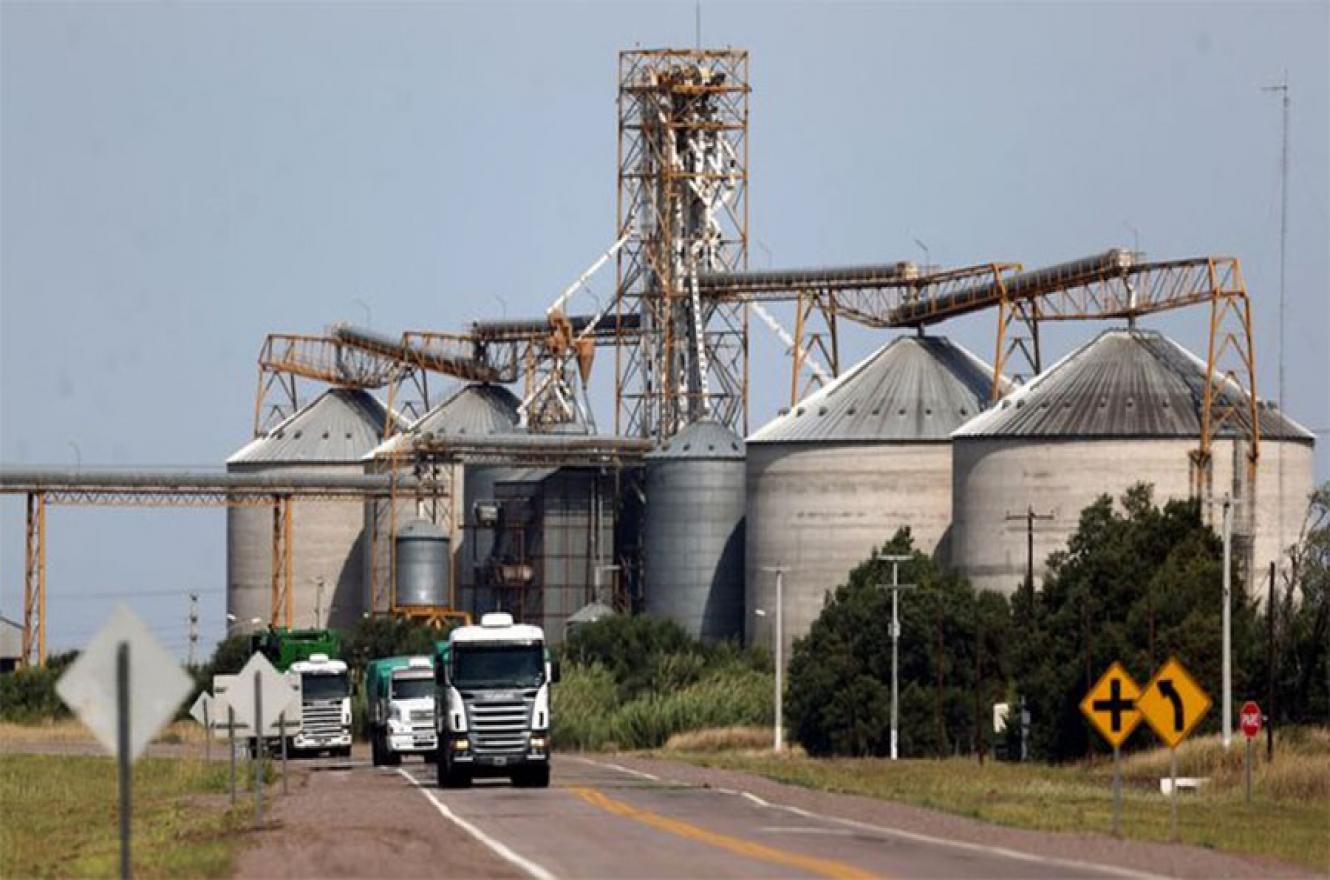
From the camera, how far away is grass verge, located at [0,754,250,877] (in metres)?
35.7

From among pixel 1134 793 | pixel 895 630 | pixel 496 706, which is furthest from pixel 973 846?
pixel 895 630

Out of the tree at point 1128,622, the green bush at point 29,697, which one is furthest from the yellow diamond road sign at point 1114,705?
the green bush at point 29,697

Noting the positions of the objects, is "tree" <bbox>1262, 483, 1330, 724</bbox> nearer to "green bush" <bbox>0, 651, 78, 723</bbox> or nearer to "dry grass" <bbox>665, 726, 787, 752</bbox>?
"dry grass" <bbox>665, 726, 787, 752</bbox>

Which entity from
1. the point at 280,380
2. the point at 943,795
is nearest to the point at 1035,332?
the point at 280,380

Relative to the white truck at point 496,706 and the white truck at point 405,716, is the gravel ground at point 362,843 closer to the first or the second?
the white truck at point 496,706

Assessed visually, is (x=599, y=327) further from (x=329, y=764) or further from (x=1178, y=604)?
(x=329, y=764)

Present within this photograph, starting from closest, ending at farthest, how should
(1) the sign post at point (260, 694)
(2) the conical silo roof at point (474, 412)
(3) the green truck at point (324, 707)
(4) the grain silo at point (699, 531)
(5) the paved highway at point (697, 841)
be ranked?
(5) the paved highway at point (697, 841) → (1) the sign post at point (260, 694) → (3) the green truck at point (324, 707) → (4) the grain silo at point (699, 531) → (2) the conical silo roof at point (474, 412)

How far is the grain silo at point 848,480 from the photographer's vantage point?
137375 millimetres

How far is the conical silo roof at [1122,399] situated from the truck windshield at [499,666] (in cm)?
6921

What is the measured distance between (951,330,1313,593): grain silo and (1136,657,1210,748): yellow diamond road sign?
82385 millimetres

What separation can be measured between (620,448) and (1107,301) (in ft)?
94.5

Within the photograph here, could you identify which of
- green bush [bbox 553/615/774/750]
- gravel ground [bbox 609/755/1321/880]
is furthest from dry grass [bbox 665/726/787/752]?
gravel ground [bbox 609/755/1321/880]

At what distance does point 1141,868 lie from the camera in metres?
33.0

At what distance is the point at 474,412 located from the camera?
171m
